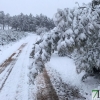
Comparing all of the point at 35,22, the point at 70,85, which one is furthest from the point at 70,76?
the point at 35,22

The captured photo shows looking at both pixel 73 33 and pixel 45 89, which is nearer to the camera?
pixel 73 33

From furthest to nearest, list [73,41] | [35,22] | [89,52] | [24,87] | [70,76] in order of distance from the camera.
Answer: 1. [35,22]
2. [70,76]
3. [24,87]
4. [89,52]
5. [73,41]

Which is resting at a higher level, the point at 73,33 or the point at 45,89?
the point at 73,33

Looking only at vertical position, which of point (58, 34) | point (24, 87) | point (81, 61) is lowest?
point (24, 87)

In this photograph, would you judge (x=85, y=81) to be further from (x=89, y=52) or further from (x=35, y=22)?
(x=35, y=22)

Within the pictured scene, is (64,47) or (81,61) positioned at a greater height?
(64,47)

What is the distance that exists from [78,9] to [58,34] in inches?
44.2

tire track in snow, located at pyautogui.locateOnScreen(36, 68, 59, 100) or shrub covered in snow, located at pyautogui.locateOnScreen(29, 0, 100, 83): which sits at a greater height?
shrub covered in snow, located at pyautogui.locateOnScreen(29, 0, 100, 83)

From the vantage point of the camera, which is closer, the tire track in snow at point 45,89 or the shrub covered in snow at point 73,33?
the shrub covered in snow at point 73,33

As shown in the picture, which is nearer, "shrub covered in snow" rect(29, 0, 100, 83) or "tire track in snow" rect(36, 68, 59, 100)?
"shrub covered in snow" rect(29, 0, 100, 83)

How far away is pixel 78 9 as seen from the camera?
5.80 meters

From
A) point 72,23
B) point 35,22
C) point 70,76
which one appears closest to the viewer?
point 72,23

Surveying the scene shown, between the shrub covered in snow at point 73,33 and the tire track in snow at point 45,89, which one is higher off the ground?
the shrub covered in snow at point 73,33

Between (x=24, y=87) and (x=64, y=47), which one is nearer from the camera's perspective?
(x=64, y=47)
